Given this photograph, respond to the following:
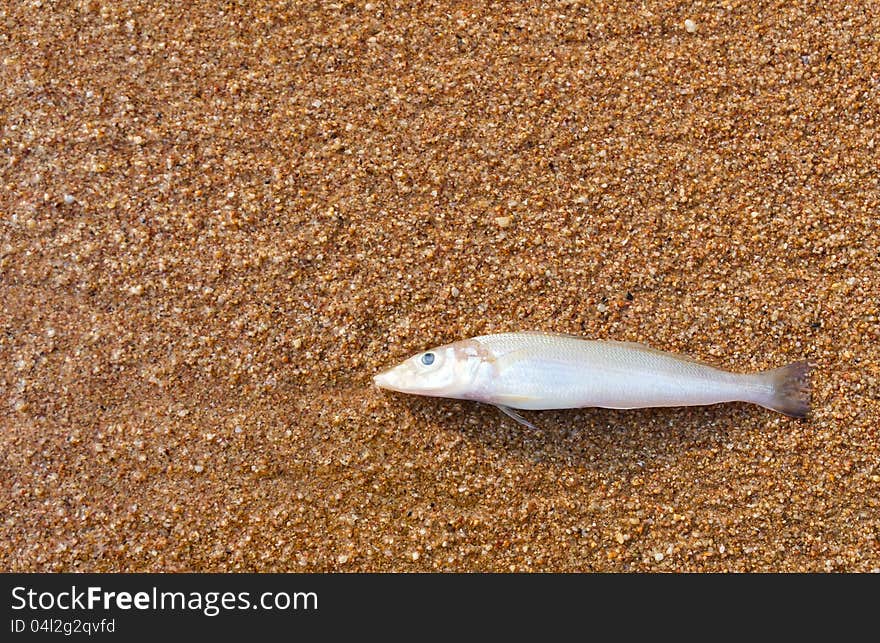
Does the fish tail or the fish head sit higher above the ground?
the fish head

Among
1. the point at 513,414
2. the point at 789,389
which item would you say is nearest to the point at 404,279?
the point at 513,414

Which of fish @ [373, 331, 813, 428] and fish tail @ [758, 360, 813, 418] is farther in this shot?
fish tail @ [758, 360, 813, 418]

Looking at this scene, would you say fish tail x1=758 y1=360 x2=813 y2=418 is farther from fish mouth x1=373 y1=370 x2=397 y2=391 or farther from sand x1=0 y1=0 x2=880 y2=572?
fish mouth x1=373 y1=370 x2=397 y2=391

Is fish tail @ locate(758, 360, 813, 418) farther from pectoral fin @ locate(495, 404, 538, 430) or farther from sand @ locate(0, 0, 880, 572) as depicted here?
pectoral fin @ locate(495, 404, 538, 430)

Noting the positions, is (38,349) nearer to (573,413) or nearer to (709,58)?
(573,413)

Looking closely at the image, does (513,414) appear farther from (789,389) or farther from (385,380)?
(789,389)

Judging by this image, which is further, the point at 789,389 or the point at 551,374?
the point at 789,389

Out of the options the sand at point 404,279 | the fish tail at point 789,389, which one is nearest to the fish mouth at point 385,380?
the sand at point 404,279

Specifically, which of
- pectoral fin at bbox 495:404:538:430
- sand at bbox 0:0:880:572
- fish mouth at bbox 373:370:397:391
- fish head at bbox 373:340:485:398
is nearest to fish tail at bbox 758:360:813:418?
sand at bbox 0:0:880:572
